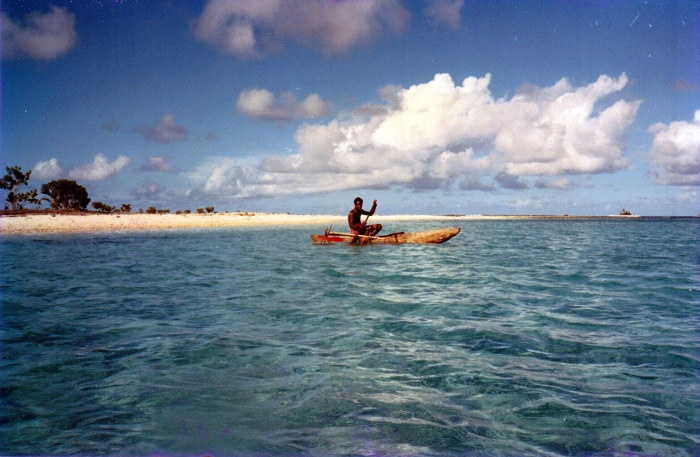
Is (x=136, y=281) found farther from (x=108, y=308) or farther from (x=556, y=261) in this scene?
(x=556, y=261)

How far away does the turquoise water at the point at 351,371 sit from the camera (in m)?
3.86

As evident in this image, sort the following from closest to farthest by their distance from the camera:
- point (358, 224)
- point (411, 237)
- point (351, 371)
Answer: point (351, 371), point (411, 237), point (358, 224)

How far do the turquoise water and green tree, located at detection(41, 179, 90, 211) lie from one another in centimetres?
6613

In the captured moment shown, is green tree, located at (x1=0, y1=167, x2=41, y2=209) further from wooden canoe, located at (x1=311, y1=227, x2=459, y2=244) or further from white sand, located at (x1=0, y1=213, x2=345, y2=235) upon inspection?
wooden canoe, located at (x1=311, y1=227, x2=459, y2=244)

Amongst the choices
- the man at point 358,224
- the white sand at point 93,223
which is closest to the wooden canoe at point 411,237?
the man at point 358,224

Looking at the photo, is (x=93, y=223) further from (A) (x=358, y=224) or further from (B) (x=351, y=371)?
(B) (x=351, y=371)

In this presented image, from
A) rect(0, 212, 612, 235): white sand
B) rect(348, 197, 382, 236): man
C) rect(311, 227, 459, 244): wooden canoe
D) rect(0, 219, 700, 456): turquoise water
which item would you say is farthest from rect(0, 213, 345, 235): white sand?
rect(0, 219, 700, 456): turquoise water

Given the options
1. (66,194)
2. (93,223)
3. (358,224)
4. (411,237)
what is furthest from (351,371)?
(66,194)

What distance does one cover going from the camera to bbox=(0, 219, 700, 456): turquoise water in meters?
3.86

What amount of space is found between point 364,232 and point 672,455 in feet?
75.8

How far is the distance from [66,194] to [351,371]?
77.7m

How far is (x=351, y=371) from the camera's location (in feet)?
18.2

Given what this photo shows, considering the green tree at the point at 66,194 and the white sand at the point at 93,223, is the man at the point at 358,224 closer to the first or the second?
the white sand at the point at 93,223

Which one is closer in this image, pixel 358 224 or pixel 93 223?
pixel 358 224
